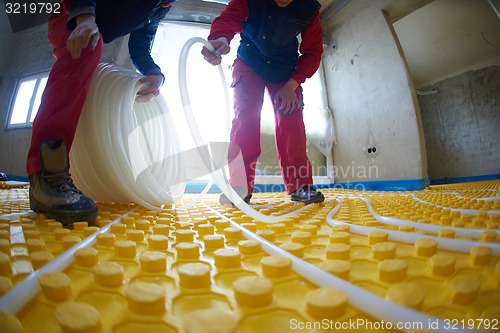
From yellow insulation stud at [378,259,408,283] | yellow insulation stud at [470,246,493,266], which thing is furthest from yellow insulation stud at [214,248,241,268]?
yellow insulation stud at [470,246,493,266]

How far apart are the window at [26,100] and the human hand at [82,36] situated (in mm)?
5496

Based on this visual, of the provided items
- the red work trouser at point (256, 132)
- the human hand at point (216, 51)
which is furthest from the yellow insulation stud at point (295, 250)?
the human hand at point (216, 51)

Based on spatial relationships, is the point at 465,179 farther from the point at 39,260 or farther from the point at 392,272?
the point at 39,260

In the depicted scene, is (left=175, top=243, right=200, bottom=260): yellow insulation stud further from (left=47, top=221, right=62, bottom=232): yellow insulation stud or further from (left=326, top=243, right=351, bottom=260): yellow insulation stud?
(left=47, top=221, right=62, bottom=232): yellow insulation stud

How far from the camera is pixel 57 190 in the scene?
892 millimetres

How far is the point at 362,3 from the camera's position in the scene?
145 inches

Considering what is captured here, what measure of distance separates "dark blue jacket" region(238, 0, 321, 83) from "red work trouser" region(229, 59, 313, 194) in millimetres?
78

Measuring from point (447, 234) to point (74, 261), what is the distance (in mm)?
958

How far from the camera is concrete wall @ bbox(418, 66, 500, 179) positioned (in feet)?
15.6

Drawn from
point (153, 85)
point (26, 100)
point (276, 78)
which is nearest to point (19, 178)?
point (26, 100)

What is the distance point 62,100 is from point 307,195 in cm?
140

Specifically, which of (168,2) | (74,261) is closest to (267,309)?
(74,261)

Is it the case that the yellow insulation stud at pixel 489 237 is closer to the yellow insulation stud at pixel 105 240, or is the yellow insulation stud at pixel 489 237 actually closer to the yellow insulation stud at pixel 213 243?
the yellow insulation stud at pixel 213 243

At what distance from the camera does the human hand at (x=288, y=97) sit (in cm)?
165
